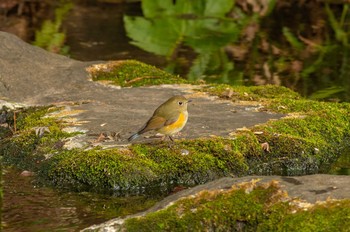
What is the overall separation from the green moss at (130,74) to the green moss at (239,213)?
12.8ft

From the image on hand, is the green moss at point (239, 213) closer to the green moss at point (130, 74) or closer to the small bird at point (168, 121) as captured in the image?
the small bird at point (168, 121)

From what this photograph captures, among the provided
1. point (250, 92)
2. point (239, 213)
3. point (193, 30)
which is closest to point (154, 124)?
point (239, 213)

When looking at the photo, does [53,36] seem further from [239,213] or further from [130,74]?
[239,213]

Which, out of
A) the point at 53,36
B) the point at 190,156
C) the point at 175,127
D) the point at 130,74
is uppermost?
the point at 175,127

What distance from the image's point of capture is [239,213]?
227 inches

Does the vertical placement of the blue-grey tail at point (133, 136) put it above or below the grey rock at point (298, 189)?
below

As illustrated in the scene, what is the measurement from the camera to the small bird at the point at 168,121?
7.42 metres

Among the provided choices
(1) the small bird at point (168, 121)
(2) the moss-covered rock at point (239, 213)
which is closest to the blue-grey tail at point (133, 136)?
(1) the small bird at point (168, 121)

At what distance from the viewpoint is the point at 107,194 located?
23.3ft

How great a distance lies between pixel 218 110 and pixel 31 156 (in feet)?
5.78

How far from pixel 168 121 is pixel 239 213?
69.9 inches

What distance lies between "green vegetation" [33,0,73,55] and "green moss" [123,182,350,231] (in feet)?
23.3

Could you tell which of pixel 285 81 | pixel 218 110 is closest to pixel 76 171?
pixel 218 110

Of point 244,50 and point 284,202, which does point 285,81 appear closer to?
point 244,50
